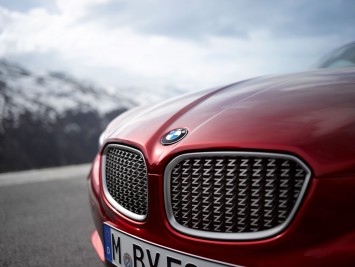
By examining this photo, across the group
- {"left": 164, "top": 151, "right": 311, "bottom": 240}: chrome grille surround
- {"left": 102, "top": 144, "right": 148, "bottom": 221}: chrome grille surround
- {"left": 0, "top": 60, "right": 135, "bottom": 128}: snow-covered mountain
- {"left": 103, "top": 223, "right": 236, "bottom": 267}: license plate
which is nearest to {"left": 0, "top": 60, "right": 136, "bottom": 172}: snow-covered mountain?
{"left": 0, "top": 60, "right": 135, "bottom": 128}: snow-covered mountain

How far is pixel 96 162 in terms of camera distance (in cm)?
176

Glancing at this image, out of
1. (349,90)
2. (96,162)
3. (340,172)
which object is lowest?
(96,162)

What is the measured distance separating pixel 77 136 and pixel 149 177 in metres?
6.45

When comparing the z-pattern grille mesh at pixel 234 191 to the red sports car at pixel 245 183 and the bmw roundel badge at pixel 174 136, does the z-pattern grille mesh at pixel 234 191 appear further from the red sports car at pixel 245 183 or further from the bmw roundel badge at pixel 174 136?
the bmw roundel badge at pixel 174 136

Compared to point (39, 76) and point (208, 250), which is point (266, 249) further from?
point (39, 76)

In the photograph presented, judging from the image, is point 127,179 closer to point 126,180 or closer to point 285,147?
point 126,180

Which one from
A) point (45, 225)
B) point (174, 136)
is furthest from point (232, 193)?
point (45, 225)

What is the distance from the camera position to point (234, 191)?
0.96 meters

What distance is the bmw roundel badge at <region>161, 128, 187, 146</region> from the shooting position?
1132mm

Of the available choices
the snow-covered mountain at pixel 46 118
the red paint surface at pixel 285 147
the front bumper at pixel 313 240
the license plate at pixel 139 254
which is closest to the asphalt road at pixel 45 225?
the license plate at pixel 139 254

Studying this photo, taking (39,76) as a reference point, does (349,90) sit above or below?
above

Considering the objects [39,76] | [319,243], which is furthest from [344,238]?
[39,76]

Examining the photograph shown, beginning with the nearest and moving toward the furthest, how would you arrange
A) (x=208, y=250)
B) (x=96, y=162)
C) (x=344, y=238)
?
1. (x=344, y=238)
2. (x=208, y=250)
3. (x=96, y=162)

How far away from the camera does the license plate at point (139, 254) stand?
1004mm
